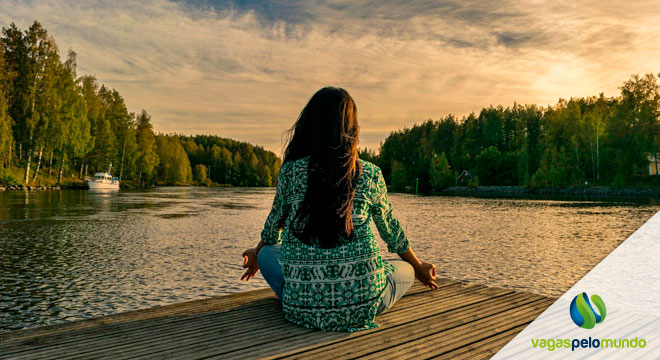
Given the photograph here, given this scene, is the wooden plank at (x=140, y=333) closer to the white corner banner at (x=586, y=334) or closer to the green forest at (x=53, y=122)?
the white corner banner at (x=586, y=334)

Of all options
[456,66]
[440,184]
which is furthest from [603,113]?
[456,66]

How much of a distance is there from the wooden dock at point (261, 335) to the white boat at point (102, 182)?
186ft

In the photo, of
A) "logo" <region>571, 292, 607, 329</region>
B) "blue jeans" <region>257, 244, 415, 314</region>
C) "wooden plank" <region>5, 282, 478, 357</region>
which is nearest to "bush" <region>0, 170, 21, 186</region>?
Result: "wooden plank" <region>5, 282, 478, 357</region>

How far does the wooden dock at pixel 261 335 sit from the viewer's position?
2730 millimetres

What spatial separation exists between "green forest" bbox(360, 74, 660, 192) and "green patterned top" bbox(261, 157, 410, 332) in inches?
2615

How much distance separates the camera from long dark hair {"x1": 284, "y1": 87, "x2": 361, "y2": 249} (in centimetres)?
281

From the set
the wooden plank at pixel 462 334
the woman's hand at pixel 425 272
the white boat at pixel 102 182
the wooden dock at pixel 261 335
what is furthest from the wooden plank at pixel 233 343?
the white boat at pixel 102 182

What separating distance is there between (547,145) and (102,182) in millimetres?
68376

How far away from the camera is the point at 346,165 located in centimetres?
284

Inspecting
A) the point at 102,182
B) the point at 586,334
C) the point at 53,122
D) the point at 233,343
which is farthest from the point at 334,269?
the point at 102,182

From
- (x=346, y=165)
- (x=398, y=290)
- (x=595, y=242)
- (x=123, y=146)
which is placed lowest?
(x=595, y=242)

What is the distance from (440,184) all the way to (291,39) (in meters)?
76.7

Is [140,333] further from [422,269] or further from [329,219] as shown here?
[422,269]

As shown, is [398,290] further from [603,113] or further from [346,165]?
[603,113]
